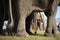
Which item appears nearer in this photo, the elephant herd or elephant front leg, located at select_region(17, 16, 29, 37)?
elephant front leg, located at select_region(17, 16, 29, 37)

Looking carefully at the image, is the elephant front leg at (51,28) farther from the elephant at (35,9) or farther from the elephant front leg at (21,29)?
the elephant front leg at (21,29)

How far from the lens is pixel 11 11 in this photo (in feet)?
18.4

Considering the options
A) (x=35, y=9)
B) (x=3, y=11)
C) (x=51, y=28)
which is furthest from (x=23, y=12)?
(x=3, y=11)

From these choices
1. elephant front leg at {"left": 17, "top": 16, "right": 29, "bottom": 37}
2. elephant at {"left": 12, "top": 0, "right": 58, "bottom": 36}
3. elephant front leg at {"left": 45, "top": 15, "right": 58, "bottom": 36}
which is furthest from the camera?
elephant front leg at {"left": 45, "top": 15, "right": 58, "bottom": 36}

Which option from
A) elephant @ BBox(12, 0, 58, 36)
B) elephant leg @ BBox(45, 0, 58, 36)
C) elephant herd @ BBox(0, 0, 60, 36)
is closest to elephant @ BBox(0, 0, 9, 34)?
elephant herd @ BBox(0, 0, 60, 36)

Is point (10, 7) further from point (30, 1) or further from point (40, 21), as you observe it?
point (40, 21)

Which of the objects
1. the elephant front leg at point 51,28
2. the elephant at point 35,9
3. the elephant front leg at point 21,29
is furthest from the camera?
the elephant front leg at point 51,28

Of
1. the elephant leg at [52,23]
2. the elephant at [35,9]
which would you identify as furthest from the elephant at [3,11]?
the elephant leg at [52,23]

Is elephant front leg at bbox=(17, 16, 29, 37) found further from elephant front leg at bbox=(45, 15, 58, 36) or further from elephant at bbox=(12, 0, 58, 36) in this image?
elephant front leg at bbox=(45, 15, 58, 36)

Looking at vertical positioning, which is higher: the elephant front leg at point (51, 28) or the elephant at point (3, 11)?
the elephant at point (3, 11)

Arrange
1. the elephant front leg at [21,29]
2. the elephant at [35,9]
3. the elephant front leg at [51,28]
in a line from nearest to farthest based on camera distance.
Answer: the elephant front leg at [21,29] → the elephant at [35,9] → the elephant front leg at [51,28]

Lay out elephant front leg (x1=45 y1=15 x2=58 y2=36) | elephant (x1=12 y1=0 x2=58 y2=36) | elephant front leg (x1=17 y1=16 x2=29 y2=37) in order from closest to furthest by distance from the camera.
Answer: elephant front leg (x1=17 y1=16 x2=29 y2=37) → elephant (x1=12 y1=0 x2=58 y2=36) → elephant front leg (x1=45 y1=15 x2=58 y2=36)

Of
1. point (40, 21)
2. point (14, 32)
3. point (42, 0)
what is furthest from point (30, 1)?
point (40, 21)

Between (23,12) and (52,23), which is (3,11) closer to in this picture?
(23,12)
